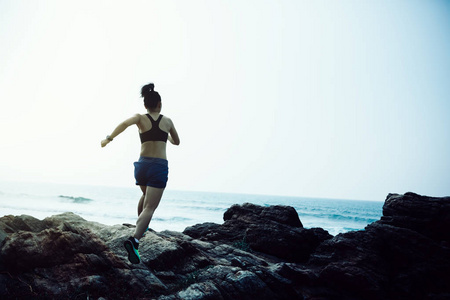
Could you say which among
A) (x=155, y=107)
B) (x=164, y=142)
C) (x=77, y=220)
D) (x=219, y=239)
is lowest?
(x=219, y=239)

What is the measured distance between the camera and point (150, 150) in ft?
15.5

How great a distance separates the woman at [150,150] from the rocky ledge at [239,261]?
102cm

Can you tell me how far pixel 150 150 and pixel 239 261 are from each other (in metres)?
3.02

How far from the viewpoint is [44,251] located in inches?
178

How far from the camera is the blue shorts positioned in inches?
182

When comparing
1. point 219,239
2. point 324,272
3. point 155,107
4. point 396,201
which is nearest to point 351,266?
point 324,272

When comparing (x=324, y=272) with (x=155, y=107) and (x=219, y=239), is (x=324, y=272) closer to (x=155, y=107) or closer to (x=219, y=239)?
(x=219, y=239)

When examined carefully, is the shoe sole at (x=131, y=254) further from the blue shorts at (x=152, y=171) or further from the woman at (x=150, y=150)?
the blue shorts at (x=152, y=171)

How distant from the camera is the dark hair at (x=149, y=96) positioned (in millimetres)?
4824

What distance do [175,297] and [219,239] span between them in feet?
14.2

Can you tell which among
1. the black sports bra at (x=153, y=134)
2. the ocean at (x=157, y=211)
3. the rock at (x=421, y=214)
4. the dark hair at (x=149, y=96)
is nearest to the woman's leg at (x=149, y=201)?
the black sports bra at (x=153, y=134)

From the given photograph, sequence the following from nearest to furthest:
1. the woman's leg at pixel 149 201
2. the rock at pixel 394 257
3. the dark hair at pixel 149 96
Result: the woman's leg at pixel 149 201, the dark hair at pixel 149 96, the rock at pixel 394 257

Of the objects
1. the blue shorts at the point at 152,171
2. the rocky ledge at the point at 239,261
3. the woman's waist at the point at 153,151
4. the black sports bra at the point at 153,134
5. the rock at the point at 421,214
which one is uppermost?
the black sports bra at the point at 153,134

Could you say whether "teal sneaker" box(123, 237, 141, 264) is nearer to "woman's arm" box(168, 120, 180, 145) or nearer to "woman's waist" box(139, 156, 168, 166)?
"woman's waist" box(139, 156, 168, 166)
